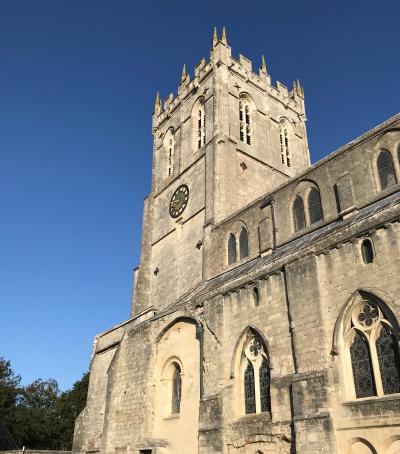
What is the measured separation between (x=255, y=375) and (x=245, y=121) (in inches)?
823

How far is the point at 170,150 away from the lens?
3425 cm

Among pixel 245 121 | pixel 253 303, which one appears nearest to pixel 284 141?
pixel 245 121

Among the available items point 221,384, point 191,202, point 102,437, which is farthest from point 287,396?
point 191,202

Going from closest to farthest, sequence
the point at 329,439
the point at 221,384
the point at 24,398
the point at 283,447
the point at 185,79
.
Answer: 1. the point at 329,439
2. the point at 283,447
3. the point at 221,384
4. the point at 185,79
5. the point at 24,398

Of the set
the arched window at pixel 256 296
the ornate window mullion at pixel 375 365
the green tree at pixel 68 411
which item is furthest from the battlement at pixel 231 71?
the green tree at pixel 68 411

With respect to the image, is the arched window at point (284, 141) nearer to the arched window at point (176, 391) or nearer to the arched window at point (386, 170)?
the arched window at point (386, 170)

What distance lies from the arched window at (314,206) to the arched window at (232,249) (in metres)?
4.65

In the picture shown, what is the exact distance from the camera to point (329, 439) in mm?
11219

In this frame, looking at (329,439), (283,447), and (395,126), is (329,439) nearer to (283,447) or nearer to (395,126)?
(283,447)

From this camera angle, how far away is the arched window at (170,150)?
32938mm

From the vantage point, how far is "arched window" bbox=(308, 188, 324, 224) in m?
19.6

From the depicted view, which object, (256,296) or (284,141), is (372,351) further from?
(284,141)

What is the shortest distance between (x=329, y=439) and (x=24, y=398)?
47.1m

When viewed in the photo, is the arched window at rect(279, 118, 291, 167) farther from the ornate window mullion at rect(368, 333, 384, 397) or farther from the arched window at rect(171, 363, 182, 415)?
the ornate window mullion at rect(368, 333, 384, 397)
